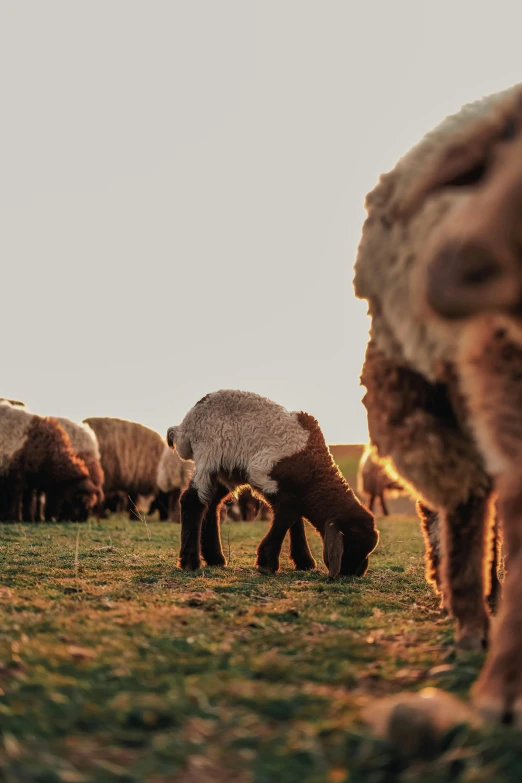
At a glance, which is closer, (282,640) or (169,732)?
(169,732)

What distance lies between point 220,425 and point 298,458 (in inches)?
38.0

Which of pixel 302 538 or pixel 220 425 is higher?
pixel 220 425

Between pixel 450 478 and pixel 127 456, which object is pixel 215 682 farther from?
pixel 127 456

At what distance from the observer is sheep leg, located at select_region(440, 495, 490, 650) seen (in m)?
4.08

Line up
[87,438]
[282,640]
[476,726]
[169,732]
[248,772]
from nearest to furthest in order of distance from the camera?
1. [248,772]
2. [476,726]
3. [169,732]
4. [282,640]
5. [87,438]

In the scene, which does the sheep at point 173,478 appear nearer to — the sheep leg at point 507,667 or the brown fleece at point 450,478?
the brown fleece at point 450,478

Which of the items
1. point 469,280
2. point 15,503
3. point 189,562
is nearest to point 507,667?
point 469,280

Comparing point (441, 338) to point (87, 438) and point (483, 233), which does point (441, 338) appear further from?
point (87, 438)

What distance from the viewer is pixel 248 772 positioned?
231 centimetres

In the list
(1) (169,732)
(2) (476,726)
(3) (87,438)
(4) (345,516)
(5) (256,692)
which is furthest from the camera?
(3) (87,438)

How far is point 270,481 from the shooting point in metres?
8.38

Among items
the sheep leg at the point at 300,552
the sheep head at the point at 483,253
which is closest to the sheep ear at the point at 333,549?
the sheep leg at the point at 300,552

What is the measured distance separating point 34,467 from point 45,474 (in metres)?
0.36

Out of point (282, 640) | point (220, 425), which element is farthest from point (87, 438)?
point (282, 640)
